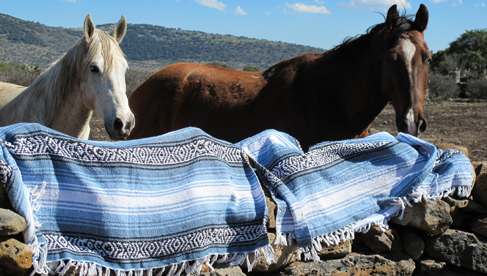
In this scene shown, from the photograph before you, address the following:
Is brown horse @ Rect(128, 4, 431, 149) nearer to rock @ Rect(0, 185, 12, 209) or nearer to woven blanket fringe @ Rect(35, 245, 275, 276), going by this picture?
woven blanket fringe @ Rect(35, 245, 275, 276)

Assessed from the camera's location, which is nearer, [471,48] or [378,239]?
[378,239]

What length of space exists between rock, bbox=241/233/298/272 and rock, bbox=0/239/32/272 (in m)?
1.00

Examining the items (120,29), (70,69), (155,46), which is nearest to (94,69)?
(70,69)

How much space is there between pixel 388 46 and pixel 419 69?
0.33m

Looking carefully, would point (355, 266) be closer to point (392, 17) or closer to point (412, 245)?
point (412, 245)

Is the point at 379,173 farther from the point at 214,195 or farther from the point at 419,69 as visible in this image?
the point at 419,69

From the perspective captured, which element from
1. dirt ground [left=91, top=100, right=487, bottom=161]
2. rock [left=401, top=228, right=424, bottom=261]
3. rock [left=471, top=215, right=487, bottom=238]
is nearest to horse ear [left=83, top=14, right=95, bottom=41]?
rock [left=401, top=228, right=424, bottom=261]

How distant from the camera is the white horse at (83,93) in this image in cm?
293

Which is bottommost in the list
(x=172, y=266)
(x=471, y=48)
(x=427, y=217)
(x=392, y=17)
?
(x=172, y=266)

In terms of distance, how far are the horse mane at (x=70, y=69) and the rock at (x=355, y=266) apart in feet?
6.82

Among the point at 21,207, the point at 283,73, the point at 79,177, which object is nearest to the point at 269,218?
the point at 79,177

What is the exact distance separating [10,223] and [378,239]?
1.96 metres

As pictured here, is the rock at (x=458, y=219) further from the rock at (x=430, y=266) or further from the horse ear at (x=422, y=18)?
the horse ear at (x=422, y=18)

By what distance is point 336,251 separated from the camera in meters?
2.21
